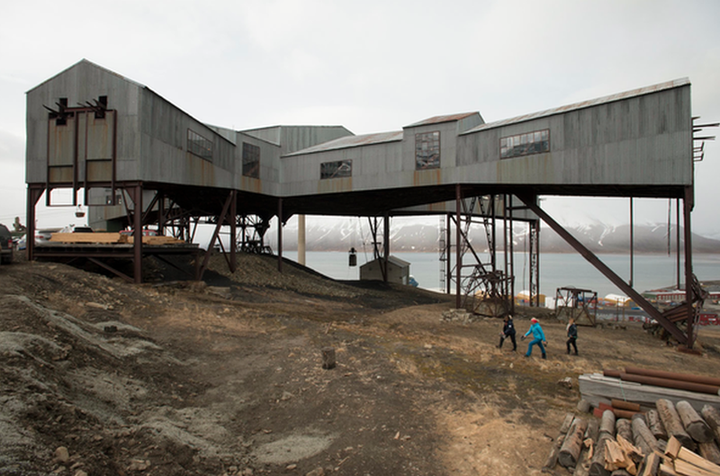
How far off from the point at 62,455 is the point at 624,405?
30.4 ft

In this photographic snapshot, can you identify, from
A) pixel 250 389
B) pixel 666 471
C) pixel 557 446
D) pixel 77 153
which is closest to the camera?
pixel 666 471

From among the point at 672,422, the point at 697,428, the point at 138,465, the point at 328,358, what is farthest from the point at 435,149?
the point at 138,465

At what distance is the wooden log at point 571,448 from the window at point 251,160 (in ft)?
86.0

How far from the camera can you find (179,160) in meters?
22.1

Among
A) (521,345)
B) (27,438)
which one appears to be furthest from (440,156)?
(27,438)

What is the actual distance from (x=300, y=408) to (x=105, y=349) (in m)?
5.25

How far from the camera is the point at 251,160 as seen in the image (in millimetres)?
28828

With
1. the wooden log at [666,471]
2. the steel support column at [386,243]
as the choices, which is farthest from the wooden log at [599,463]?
the steel support column at [386,243]

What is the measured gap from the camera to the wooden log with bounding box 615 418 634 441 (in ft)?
20.7

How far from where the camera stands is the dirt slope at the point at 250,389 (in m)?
5.68

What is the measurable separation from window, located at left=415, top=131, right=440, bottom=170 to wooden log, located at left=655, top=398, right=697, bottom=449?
18409 mm

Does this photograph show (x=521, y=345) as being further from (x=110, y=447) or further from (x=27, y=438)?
(x=27, y=438)

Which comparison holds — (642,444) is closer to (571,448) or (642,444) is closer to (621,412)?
(571,448)

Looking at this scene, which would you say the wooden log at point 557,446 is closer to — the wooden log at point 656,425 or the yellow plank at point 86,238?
the wooden log at point 656,425
